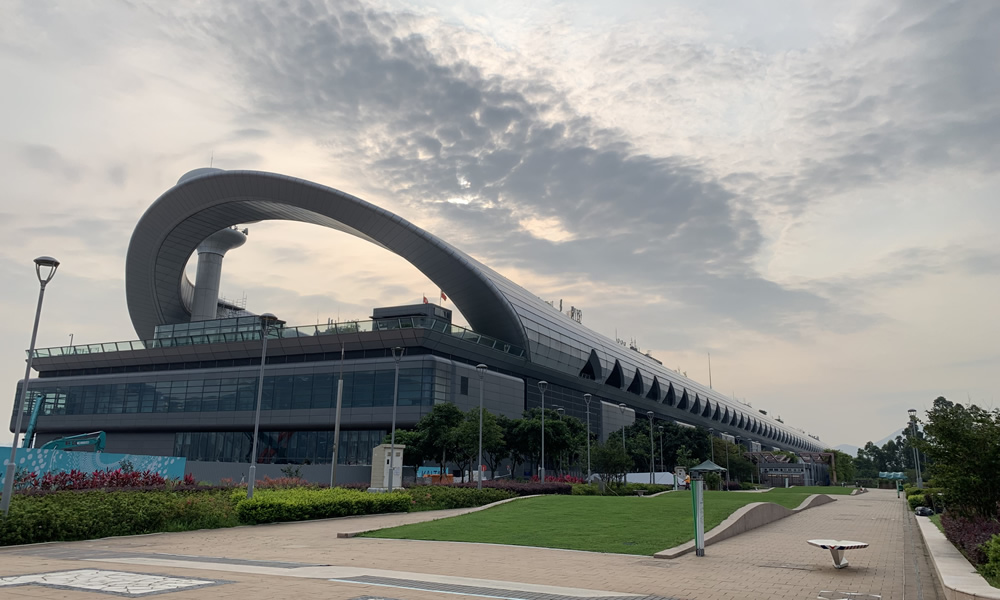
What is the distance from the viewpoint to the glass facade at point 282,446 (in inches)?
2477

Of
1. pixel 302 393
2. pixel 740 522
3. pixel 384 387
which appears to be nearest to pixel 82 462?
pixel 740 522

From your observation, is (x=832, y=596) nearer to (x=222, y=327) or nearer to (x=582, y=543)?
(x=582, y=543)

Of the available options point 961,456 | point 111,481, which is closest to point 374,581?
point 961,456

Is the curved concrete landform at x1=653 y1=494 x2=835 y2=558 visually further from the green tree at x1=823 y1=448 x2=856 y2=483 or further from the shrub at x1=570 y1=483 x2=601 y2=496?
the green tree at x1=823 y1=448 x2=856 y2=483

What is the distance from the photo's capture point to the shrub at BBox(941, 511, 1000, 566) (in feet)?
43.7

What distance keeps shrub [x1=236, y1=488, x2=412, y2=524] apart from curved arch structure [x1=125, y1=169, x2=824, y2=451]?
39039 millimetres

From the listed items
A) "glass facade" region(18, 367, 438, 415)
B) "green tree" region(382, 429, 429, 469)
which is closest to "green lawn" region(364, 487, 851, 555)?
"green tree" region(382, 429, 429, 469)

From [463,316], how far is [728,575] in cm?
5988

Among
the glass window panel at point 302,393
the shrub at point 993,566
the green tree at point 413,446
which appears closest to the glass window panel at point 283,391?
the glass window panel at point 302,393

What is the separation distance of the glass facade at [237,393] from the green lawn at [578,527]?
3231 centimetres

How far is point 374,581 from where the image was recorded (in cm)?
1223

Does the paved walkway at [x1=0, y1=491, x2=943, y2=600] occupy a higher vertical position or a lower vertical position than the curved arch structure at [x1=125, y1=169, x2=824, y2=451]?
lower

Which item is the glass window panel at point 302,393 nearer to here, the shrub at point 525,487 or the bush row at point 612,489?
the shrub at point 525,487

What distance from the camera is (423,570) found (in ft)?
46.0
